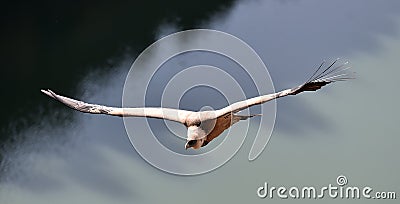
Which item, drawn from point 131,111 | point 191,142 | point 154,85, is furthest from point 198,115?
point 154,85

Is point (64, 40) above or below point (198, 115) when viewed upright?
above

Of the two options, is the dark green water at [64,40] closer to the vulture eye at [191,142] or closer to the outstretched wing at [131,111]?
the outstretched wing at [131,111]

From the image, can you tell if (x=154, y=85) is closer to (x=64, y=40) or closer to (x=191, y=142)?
(x=64, y=40)

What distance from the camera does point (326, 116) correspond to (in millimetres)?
4324

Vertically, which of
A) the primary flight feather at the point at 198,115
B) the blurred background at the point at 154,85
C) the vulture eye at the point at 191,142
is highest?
the blurred background at the point at 154,85

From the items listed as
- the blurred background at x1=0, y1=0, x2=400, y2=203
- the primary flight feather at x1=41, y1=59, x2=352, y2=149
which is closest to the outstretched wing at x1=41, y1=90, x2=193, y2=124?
the primary flight feather at x1=41, y1=59, x2=352, y2=149

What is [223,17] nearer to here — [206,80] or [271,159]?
[206,80]

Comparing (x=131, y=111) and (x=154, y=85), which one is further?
(x=154, y=85)

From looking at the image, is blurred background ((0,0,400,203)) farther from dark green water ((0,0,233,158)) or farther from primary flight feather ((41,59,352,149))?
primary flight feather ((41,59,352,149))

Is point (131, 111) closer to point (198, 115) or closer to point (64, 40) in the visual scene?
point (198, 115)

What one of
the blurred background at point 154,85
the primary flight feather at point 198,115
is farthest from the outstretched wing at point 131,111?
the blurred background at point 154,85

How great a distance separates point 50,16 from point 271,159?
7.61 feet

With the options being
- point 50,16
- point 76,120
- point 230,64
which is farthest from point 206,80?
point 50,16

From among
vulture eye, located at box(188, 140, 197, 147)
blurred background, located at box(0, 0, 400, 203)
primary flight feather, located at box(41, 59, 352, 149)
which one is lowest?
vulture eye, located at box(188, 140, 197, 147)
